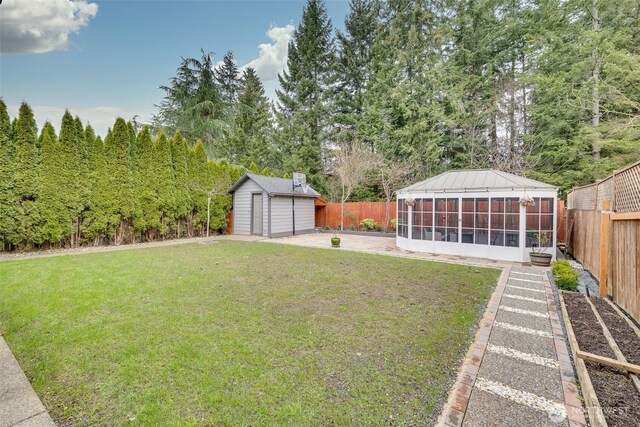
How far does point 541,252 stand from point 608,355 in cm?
574

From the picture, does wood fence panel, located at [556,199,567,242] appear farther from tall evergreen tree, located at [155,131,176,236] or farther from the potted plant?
tall evergreen tree, located at [155,131,176,236]

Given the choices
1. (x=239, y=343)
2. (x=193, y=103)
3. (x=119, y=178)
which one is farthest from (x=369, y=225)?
(x=193, y=103)

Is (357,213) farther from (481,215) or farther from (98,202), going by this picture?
(98,202)

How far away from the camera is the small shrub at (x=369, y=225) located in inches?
624

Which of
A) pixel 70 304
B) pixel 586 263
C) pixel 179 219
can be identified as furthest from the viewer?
pixel 179 219

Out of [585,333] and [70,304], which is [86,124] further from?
[585,333]

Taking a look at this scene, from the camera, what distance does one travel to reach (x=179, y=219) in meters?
13.1

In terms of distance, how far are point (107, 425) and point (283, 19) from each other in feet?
54.2

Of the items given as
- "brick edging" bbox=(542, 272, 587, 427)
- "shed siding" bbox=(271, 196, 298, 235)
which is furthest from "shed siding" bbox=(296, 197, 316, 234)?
"brick edging" bbox=(542, 272, 587, 427)

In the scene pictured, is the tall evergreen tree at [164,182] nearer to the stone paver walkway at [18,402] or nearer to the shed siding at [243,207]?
the shed siding at [243,207]

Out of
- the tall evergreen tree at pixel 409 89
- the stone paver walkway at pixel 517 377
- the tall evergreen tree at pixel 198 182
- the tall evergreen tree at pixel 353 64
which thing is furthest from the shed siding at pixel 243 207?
the stone paver walkway at pixel 517 377

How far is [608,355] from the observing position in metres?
2.82

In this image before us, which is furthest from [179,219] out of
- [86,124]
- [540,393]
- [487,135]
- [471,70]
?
[471,70]

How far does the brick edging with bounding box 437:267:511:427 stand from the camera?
2.02 metres
